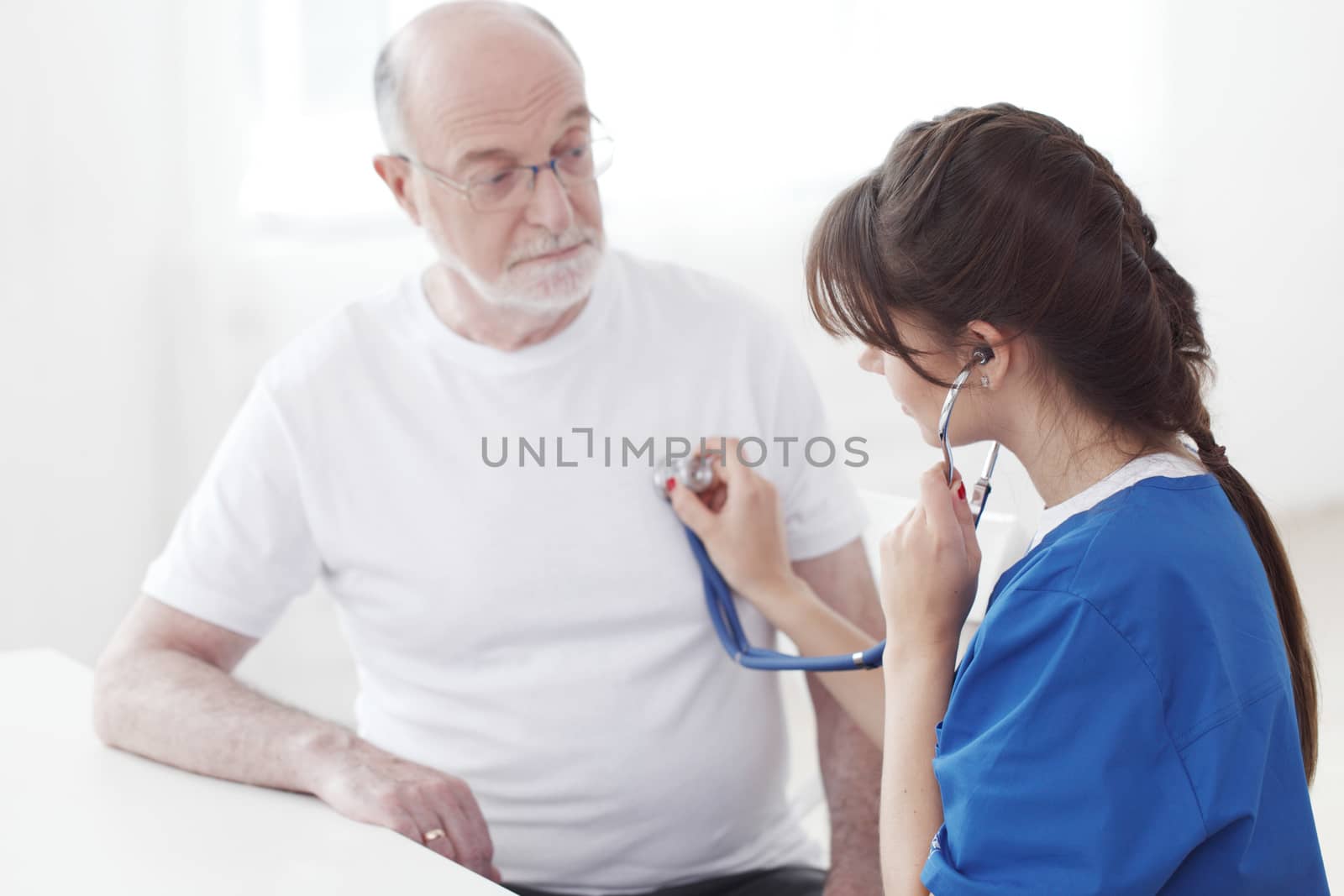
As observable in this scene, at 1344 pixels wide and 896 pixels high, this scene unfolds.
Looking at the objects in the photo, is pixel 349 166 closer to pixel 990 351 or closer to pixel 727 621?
pixel 727 621

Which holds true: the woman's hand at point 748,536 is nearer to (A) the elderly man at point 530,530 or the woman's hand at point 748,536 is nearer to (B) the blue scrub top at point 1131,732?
(A) the elderly man at point 530,530

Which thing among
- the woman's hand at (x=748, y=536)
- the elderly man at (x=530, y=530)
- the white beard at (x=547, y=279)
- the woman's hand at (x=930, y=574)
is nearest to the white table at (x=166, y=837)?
the elderly man at (x=530, y=530)

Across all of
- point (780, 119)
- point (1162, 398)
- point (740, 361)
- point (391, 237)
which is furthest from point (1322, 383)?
point (1162, 398)

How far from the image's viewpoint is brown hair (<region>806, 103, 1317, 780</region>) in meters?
0.94

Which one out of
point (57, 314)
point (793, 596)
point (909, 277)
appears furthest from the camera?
point (57, 314)

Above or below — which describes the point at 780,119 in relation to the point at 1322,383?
above

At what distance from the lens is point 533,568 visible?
149cm

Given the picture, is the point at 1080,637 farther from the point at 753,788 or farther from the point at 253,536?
the point at 253,536

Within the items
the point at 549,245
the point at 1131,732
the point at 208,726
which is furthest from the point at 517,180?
the point at 1131,732

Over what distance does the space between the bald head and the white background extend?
1.04 meters

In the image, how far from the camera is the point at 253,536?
59.4 inches

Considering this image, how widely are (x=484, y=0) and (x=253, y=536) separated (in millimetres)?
674

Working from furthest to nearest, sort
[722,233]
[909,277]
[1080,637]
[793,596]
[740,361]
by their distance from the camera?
1. [722,233]
2. [740,361]
3. [793,596]
4. [909,277]
5. [1080,637]

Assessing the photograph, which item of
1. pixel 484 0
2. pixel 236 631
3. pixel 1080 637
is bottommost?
pixel 236 631
